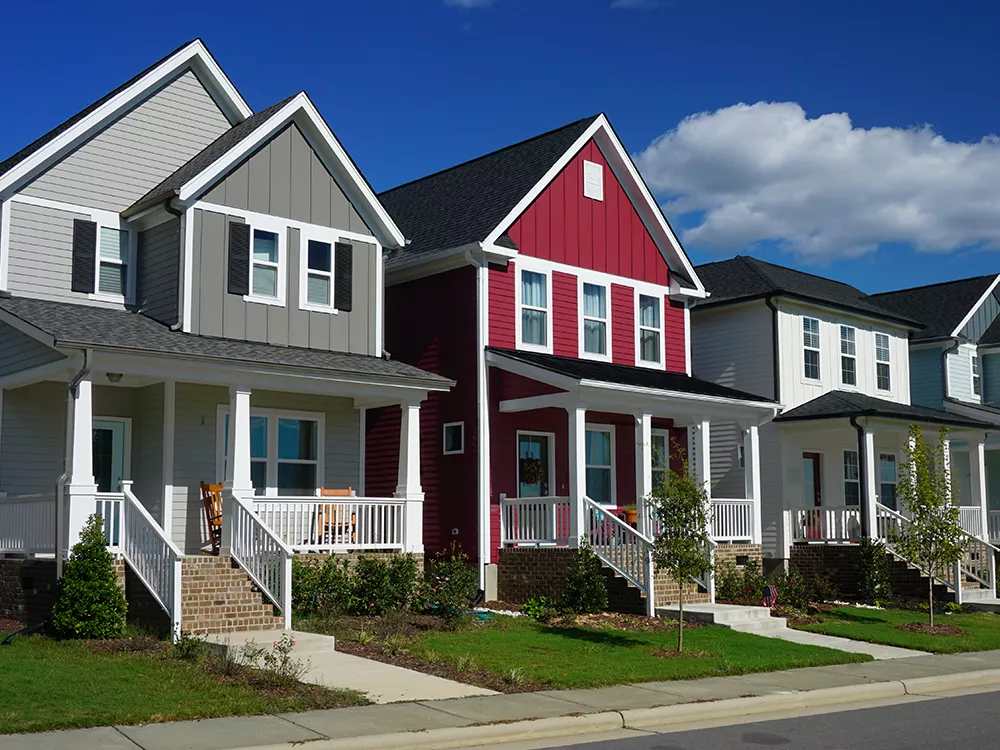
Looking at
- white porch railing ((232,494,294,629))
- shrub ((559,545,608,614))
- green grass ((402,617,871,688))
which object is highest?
white porch railing ((232,494,294,629))

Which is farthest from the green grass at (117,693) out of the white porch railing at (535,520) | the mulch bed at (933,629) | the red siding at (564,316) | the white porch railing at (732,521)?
the white porch railing at (732,521)

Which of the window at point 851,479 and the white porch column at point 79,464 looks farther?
the window at point 851,479

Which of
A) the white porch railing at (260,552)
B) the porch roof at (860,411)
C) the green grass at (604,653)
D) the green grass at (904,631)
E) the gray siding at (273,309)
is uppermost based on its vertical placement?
the gray siding at (273,309)

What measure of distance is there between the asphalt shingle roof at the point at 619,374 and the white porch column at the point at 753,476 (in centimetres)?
75

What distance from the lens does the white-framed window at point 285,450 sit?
2075 centimetres

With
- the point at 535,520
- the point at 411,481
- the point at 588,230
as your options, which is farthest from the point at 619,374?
the point at 411,481

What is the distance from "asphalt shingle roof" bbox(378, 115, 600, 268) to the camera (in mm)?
23453

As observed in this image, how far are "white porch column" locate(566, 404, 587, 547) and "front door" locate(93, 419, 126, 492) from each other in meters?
7.76

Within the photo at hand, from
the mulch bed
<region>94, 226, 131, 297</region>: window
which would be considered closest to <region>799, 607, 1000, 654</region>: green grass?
the mulch bed

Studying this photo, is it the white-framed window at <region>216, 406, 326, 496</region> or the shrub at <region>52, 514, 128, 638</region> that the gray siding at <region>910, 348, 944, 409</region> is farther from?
the shrub at <region>52, 514, 128, 638</region>

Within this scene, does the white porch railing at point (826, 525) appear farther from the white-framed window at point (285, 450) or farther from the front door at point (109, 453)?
the front door at point (109, 453)

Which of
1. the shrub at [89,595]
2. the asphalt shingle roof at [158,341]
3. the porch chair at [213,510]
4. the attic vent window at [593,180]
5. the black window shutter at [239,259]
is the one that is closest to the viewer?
the shrub at [89,595]

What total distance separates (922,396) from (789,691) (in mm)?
23505

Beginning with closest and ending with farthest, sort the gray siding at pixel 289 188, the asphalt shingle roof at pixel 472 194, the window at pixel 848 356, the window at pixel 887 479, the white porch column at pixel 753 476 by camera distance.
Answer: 1. the gray siding at pixel 289 188
2. the asphalt shingle roof at pixel 472 194
3. the white porch column at pixel 753 476
4. the window at pixel 848 356
5. the window at pixel 887 479
